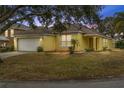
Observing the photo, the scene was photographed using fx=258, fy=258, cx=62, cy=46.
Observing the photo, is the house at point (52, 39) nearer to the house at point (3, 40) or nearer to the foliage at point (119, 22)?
the house at point (3, 40)

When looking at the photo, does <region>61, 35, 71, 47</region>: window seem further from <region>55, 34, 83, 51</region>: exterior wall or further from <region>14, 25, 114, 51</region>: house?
<region>55, 34, 83, 51</region>: exterior wall

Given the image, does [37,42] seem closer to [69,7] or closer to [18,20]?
[18,20]

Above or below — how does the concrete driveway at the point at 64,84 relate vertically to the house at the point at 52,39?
below

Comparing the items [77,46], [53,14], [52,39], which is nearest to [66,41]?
[77,46]

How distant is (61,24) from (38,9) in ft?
6.58

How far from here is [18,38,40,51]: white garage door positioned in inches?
1401

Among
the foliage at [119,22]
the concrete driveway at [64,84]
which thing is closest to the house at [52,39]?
the foliage at [119,22]

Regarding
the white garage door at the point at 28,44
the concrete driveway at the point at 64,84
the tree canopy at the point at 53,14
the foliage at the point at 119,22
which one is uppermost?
the foliage at the point at 119,22

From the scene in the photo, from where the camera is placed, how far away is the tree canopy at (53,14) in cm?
1588

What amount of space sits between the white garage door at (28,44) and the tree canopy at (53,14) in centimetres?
1474

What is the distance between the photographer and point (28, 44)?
119 feet

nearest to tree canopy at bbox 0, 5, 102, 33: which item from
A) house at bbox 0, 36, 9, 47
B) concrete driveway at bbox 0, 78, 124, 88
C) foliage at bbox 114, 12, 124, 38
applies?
concrete driveway at bbox 0, 78, 124, 88

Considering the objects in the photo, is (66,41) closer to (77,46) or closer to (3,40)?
(77,46)

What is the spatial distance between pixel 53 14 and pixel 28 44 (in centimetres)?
1943
